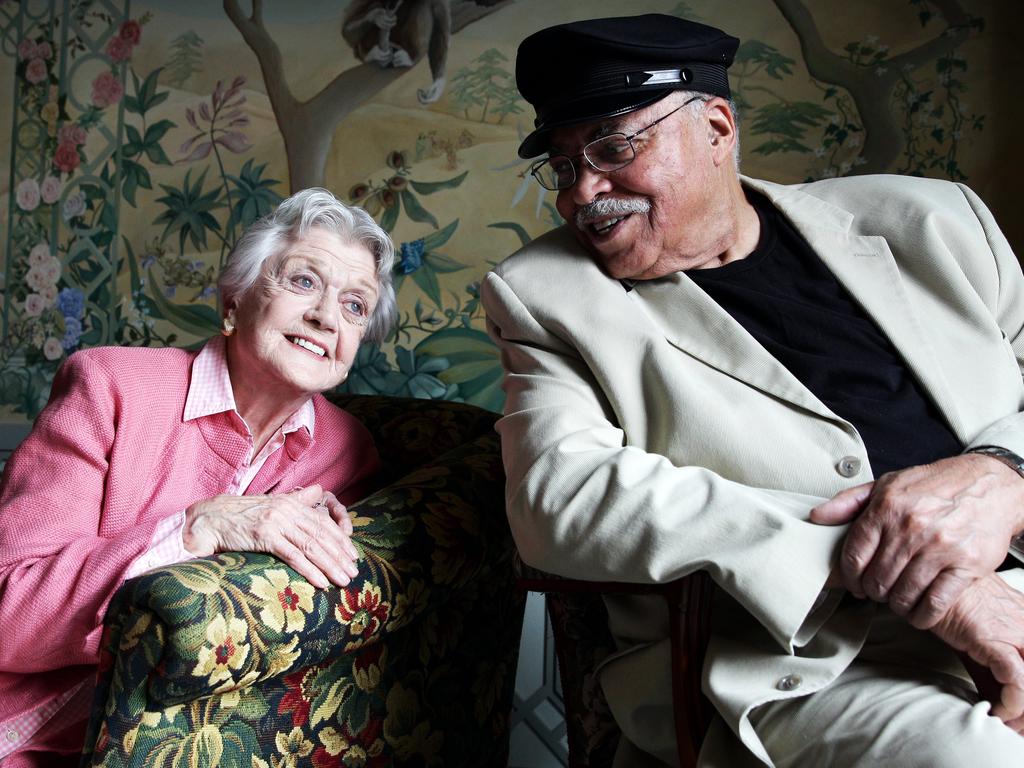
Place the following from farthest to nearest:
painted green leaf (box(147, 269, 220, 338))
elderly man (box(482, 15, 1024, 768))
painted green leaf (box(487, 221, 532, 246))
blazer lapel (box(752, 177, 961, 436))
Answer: painted green leaf (box(147, 269, 220, 338)) < painted green leaf (box(487, 221, 532, 246)) < blazer lapel (box(752, 177, 961, 436)) < elderly man (box(482, 15, 1024, 768))

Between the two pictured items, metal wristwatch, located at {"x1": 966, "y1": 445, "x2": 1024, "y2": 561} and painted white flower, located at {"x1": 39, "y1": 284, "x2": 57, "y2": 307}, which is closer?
metal wristwatch, located at {"x1": 966, "y1": 445, "x2": 1024, "y2": 561}

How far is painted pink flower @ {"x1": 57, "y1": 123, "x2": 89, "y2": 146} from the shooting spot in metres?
3.27

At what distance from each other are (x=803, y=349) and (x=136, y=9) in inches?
103

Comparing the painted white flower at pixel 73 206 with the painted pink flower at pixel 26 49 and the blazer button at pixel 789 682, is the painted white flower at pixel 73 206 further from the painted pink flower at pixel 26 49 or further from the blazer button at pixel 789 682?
the blazer button at pixel 789 682

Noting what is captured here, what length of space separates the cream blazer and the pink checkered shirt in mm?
543

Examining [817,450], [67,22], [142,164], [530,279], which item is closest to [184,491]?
[530,279]

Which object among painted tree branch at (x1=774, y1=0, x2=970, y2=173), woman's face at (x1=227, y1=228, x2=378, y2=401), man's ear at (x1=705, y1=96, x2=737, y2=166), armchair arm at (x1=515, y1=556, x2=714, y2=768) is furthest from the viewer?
painted tree branch at (x1=774, y1=0, x2=970, y2=173)

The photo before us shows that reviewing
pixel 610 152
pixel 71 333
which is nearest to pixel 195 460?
pixel 610 152

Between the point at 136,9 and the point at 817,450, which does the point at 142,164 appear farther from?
the point at 817,450

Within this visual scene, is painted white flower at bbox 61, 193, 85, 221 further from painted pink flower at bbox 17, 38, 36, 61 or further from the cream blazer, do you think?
the cream blazer

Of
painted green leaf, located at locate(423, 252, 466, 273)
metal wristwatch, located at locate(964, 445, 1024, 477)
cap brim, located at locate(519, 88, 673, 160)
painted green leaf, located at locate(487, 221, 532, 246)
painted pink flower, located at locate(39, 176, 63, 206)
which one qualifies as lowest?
painted green leaf, located at locate(423, 252, 466, 273)

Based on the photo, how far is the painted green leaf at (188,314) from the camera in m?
3.19

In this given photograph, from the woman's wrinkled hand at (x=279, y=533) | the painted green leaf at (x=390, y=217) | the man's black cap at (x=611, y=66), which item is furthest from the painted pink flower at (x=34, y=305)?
the man's black cap at (x=611, y=66)

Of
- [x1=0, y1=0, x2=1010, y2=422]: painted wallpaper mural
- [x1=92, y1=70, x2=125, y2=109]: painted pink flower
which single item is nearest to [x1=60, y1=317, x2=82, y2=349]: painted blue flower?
[x1=0, y1=0, x2=1010, y2=422]: painted wallpaper mural
